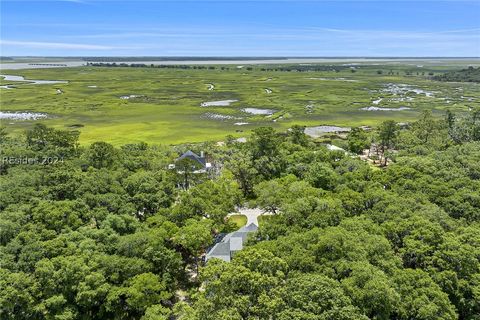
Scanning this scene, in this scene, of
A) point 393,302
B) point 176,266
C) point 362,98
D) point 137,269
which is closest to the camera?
point 393,302

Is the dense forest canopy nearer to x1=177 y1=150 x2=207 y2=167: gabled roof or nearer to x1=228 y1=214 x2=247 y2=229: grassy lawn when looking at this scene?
x1=228 y1=214 x2=247 y2=229: grassy lawn

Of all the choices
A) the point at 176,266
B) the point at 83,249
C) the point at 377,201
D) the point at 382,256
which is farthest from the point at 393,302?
the point at 83,249

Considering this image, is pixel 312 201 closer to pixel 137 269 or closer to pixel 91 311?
pixel 137 269

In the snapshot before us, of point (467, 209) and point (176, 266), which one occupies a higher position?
point (467, 209)

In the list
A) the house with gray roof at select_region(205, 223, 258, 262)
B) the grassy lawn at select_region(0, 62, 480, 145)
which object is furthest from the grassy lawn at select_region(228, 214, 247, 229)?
the grassy lawn at select_region(0, 62, 480, 145)

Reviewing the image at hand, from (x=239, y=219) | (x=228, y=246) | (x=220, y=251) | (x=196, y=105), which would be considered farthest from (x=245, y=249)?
(x=196, y=105)

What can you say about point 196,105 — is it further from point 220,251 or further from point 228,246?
point 220,251

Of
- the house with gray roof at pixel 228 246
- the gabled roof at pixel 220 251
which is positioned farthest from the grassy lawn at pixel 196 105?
the gabled roof at pixel 220 251
